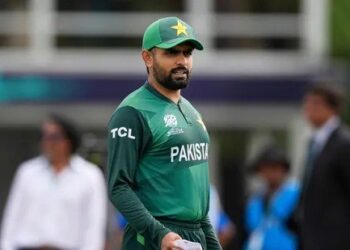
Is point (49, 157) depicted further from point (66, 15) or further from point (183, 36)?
point (66, 15)

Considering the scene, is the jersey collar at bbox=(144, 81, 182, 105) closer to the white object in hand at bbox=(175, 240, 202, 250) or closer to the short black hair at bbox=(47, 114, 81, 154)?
the white object in hand at bbox=(175, 240, 202, 250)

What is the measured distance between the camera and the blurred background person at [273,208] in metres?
12.9

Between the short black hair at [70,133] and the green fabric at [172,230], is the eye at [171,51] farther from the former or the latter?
the short black hair at [70,133]

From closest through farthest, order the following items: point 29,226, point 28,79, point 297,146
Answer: point 29,226, point 28,79, point 297,146

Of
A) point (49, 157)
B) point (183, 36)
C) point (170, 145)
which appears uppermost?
→ point (183, 36)

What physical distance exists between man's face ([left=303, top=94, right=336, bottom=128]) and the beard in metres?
3.73

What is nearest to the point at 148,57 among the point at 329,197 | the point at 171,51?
the point at 171,51

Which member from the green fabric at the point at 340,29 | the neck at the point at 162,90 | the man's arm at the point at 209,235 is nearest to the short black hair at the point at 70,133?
the man's arm at the point at 209,235

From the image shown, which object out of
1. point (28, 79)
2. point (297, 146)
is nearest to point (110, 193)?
point (28, 79)

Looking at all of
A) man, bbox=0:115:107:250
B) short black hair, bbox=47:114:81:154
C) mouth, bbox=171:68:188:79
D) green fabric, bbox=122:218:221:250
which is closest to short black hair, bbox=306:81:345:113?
man, bbox=0:115:107:250

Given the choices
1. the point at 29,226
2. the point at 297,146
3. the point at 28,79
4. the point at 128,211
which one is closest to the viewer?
the point at 128,211

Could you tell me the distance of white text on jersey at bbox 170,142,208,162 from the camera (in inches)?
275

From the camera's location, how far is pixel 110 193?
698 centimetres

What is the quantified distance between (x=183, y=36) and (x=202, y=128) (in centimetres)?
48
